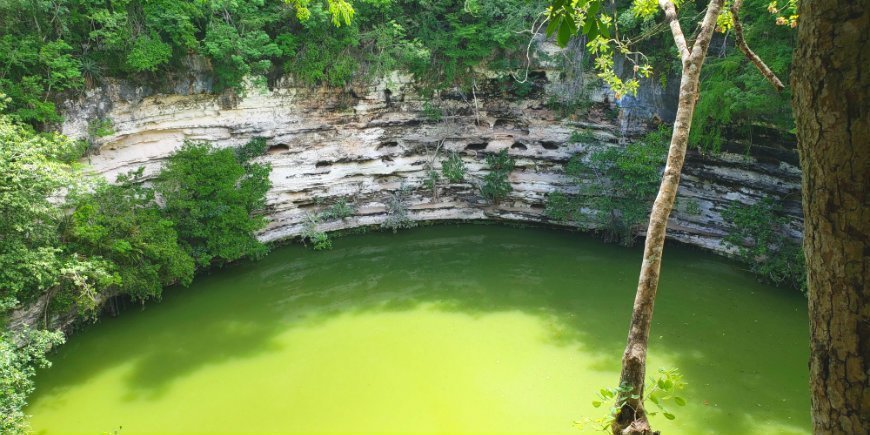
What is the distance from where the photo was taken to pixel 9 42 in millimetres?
6805

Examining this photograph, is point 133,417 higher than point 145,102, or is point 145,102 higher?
point 145,102

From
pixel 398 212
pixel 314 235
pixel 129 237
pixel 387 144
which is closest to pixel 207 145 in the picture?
pixel 129 237

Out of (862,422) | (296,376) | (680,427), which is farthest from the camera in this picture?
(296,376)

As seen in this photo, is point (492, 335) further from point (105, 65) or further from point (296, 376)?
point (105, 65)

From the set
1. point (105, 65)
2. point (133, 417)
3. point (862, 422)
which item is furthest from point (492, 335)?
point (105, 65)

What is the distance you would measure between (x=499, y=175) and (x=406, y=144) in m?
2.05

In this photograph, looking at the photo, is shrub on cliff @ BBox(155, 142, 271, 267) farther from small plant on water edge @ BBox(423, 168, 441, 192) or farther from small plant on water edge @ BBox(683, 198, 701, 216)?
small plant on water edge @ BBox(683, 198, 701, 216)

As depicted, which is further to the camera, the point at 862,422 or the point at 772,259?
the point at 772,259

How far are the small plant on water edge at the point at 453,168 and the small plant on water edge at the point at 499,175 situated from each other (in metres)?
0.52

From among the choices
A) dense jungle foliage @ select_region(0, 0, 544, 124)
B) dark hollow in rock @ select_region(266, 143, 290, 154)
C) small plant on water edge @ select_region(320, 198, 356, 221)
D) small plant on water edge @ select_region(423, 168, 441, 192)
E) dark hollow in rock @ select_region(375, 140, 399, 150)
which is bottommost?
small plant on water edge @ select_region(320, 198, 356, 221)

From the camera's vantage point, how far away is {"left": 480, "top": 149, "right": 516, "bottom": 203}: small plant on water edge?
1082cm

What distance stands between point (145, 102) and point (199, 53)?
120 cm

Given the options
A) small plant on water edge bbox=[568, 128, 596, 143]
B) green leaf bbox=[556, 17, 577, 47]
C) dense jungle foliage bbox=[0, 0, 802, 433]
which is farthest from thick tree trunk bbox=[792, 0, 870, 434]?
small plant on water edge bbox=[568, 128, 596, 143]

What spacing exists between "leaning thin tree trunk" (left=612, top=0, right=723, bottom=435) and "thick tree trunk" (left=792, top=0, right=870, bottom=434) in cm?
147
